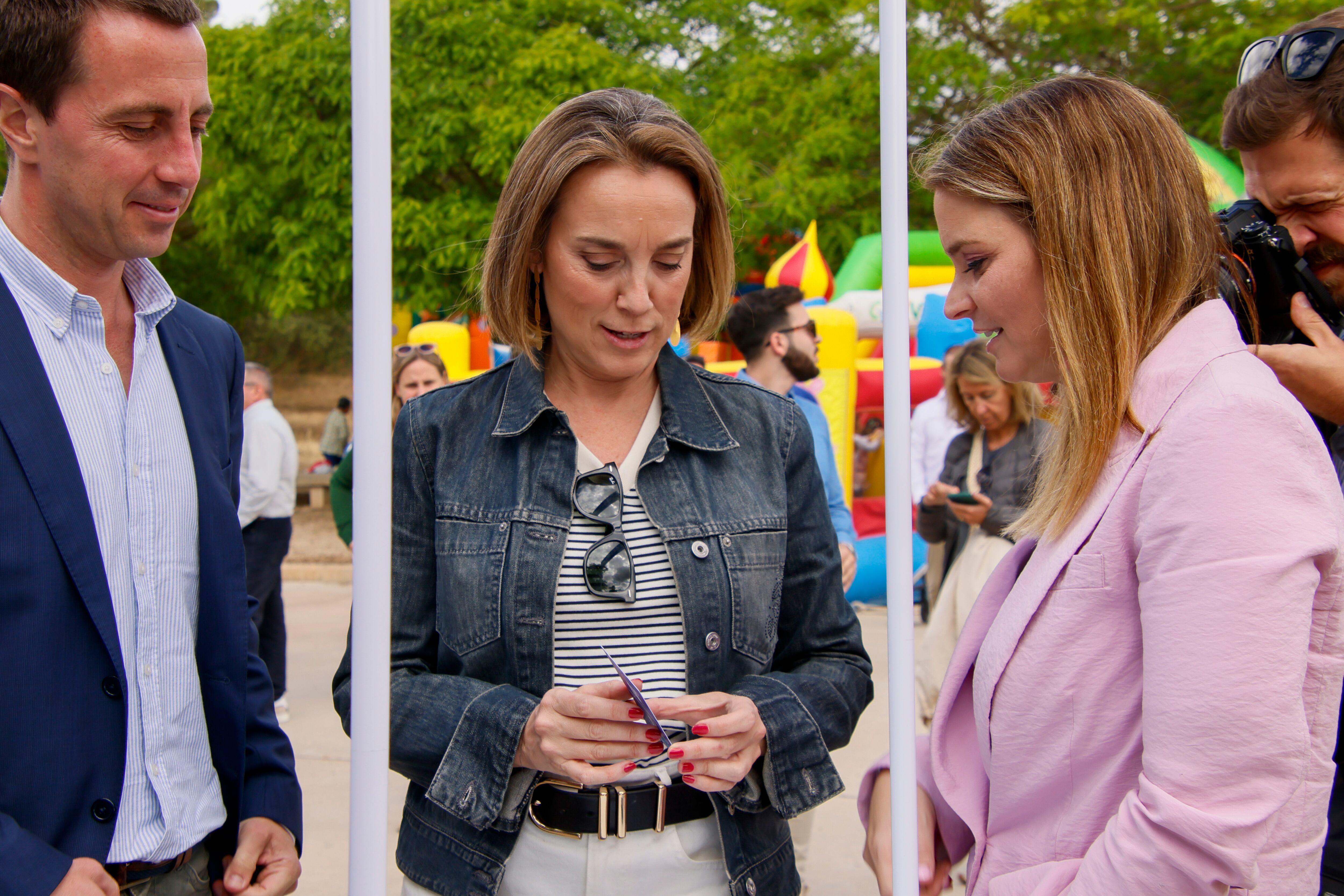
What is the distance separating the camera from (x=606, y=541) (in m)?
1.39

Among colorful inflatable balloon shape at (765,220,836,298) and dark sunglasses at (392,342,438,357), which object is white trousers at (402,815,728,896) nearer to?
dark sunglasses at (392,342,438,357)

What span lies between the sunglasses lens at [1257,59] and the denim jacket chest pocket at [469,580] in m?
1.25

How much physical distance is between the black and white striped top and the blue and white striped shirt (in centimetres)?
49

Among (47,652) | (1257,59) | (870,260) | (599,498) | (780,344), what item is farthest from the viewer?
(870,260)

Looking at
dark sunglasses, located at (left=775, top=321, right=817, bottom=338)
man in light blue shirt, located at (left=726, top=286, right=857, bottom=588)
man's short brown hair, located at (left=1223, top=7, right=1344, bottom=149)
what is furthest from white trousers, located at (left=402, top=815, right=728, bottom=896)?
dark sunglasses, located at (left=775, top=321, right=817, bottom=338)

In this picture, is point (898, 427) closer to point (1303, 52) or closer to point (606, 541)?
point (606, 541)

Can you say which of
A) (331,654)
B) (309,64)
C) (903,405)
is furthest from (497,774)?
(309,64)

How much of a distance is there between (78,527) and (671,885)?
83cm

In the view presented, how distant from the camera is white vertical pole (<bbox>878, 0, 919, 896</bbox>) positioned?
42.3 inches

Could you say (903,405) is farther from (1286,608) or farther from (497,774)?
(497,774)

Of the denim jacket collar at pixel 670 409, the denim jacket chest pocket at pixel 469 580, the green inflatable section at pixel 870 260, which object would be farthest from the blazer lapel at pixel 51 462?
the green inflatable section at pixel 870 260

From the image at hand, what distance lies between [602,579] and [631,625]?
0.08 m

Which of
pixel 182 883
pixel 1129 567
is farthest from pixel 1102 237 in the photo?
pixel 182 883

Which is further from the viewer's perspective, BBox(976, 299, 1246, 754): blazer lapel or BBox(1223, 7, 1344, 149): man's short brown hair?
BBox(1223, 7, 1344, 149): man's short brown hair
